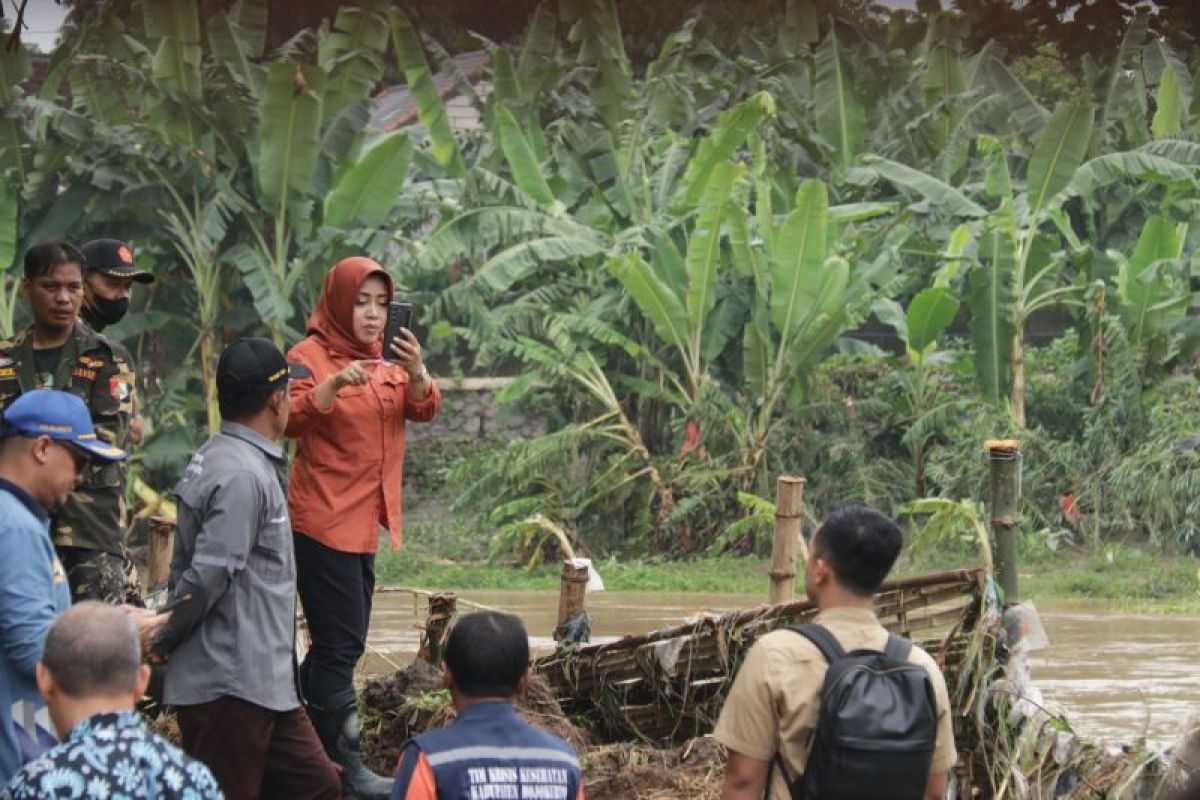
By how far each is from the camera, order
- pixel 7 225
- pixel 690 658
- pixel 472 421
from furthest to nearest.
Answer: pixel 472 421 < pixel 7 225 < pixel 690 658

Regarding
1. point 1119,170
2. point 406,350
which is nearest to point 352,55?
point 1119,170

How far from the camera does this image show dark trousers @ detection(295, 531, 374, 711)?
16.6ft

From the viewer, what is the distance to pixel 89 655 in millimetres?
2822

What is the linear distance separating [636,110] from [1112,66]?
186 inches

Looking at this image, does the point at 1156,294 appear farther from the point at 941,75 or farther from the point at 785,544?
the point at 785,544

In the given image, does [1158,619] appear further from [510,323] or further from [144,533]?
[144,533]

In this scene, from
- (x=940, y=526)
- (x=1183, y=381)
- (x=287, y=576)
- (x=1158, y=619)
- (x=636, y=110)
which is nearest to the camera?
(x=287, y=576)

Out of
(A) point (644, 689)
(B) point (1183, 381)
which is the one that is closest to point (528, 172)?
(B) point (1183, 381)

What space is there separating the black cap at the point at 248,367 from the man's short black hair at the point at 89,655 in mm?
1487

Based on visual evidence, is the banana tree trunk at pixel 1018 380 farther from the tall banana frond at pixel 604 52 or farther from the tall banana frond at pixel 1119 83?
the tall banana frond at pixel 604 52

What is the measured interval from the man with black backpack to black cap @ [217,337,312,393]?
5.10 ft

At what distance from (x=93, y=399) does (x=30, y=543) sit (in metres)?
1.76

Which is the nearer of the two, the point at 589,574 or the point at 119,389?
the point at 119,389

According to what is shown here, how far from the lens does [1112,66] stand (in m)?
16.7
